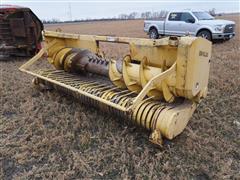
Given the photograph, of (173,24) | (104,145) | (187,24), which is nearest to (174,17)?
(173,24)

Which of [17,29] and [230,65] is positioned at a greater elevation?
[17,29]

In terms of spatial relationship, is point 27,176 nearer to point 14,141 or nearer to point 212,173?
point 14,141

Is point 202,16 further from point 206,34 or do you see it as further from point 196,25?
point 206,34

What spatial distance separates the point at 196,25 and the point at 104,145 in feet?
33.9

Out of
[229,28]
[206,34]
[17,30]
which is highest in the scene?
[17,30]

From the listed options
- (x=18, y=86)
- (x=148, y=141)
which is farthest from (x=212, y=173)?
(x=18, y=86)

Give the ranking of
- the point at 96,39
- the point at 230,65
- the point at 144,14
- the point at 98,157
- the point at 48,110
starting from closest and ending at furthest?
1. the point at 98,157
2. the point at 96,39
3. the point at 48,110
4. the point at 230,65
5. the point at 144,14

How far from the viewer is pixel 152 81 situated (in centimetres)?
278

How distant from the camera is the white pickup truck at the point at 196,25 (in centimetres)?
1191

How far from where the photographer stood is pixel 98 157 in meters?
2.97

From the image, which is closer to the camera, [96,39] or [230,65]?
[96,39]

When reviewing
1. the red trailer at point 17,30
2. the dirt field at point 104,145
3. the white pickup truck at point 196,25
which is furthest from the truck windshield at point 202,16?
the dirt field at point 104,145

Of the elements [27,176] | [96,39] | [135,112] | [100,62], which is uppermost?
[96,39]

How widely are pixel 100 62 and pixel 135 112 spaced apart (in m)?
1.25
